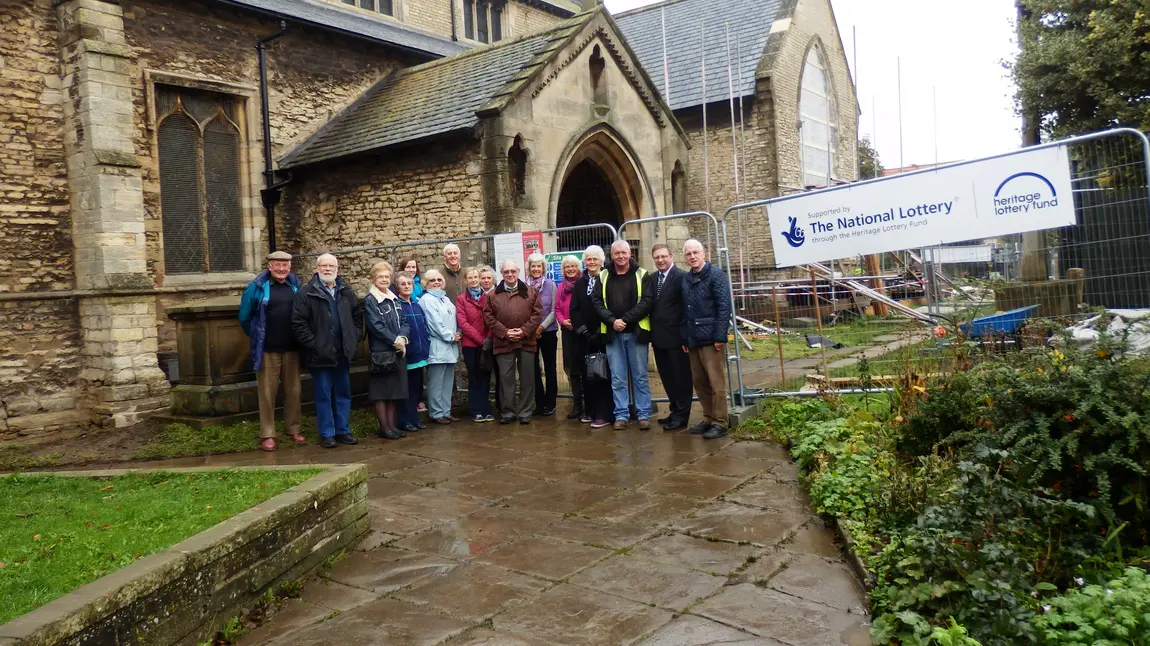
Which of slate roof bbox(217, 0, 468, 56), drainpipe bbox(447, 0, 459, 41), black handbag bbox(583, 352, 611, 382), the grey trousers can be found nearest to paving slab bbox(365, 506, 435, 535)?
black handbag bbox(583, 352, 611, 382)

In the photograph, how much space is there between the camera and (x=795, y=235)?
8469mm

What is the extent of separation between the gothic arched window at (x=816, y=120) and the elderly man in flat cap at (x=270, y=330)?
60.8 feet

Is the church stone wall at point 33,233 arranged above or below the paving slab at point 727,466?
above

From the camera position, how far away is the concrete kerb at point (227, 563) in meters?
3.15

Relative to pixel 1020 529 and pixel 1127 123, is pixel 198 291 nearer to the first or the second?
pixel 1020 529

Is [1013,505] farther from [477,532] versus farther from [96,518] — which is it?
[96,518]

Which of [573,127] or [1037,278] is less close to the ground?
[573,127]

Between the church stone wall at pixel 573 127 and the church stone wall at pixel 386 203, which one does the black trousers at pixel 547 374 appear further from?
the church stone wall at pixel 386 203

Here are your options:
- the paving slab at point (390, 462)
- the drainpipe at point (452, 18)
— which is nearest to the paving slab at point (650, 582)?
the paving slab at point (390, 462)

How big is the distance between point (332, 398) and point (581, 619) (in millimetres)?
5601

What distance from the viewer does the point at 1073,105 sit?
15672mm

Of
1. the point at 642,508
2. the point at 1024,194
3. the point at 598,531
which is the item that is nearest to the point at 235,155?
the point at 642,508

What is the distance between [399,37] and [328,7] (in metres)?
1.84

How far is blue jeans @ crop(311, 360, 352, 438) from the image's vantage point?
866cm
